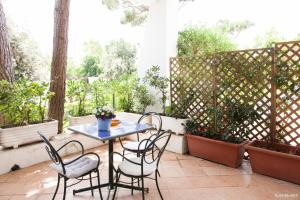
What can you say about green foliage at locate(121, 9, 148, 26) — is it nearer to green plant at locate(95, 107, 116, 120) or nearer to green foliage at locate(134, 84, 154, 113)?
green foliage at locate(134, 84, 154, 113)

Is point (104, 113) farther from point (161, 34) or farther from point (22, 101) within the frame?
point (161, 34)

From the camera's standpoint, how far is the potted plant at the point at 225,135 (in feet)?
11.8

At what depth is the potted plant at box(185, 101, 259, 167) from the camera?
359 centimetres

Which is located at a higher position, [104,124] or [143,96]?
[143,96]

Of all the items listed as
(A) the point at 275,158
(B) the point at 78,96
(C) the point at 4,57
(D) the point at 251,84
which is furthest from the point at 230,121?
(C) the point at 4,57

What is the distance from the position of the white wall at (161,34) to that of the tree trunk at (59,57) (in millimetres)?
1701

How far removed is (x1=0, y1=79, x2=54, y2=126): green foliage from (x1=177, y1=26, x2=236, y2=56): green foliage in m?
2.91

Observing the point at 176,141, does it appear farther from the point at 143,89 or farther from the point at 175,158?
the point at 143,89

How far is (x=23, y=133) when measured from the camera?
11.7 ft

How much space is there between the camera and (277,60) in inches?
135

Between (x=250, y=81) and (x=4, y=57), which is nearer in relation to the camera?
(x=250, y=81)

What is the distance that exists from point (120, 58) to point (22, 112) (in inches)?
265

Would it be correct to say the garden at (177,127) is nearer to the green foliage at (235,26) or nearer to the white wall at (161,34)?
the white wall at (161,34)

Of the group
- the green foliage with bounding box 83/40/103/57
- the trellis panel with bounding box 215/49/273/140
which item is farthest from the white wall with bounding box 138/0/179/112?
the green foliage with bounding box 83/40/103/57
